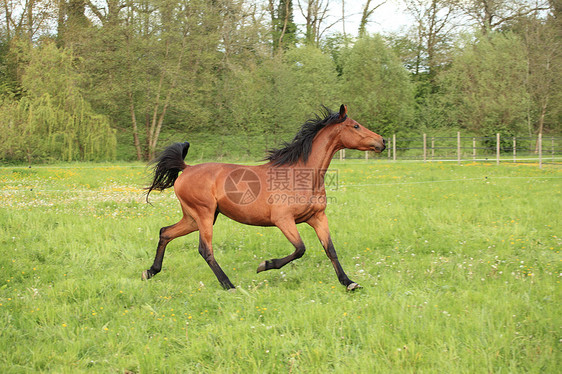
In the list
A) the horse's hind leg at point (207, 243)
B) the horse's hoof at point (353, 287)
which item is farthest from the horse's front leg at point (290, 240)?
the horse's hoof at point (353, 287)

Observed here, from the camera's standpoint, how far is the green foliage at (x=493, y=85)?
Result: 37000mm

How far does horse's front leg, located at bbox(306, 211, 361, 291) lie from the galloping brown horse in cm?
1

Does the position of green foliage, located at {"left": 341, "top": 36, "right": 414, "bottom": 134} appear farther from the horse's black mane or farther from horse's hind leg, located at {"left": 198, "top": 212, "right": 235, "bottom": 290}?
horse's hind leg, located at {"left": 198, "top": 212, "right": 235, "bottom": 290}

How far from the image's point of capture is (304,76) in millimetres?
38062

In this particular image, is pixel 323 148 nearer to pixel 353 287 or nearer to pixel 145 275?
pixel 353 287

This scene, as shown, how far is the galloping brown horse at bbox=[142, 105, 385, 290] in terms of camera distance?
19.2 ft

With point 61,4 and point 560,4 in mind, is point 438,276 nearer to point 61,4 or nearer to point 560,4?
point 61,4

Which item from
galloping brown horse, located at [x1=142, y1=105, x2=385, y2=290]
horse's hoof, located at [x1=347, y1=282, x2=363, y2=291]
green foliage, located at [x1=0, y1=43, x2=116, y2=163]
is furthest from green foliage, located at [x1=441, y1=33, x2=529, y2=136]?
horse's hoof, located at [x1=347, y1=282, x2=363, y2=291]

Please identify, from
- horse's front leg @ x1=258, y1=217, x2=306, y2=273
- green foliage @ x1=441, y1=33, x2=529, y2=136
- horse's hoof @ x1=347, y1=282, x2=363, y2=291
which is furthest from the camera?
green foliage @ x1=441, y1=33, x2=529, y2=136

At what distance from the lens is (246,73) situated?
36.4m

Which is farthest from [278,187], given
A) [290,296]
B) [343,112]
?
[290,296]

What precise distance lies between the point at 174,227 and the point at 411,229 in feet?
13.8

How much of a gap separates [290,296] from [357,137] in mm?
2228

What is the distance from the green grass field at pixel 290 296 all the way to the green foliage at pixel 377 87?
2975cm
